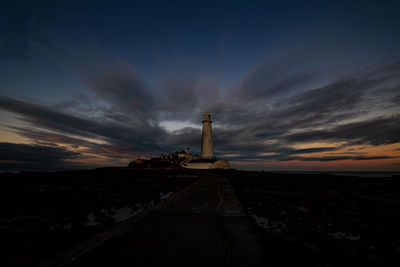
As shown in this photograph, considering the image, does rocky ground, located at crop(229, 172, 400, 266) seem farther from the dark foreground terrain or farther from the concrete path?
the concrete path

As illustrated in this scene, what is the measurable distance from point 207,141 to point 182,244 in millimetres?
43208

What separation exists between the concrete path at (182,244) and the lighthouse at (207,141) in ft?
133

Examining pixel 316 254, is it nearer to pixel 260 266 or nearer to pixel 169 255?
pixel 260 266

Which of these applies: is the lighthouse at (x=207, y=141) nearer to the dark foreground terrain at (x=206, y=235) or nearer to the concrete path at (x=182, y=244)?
the dark foreground terrain at (x=206, y=235)

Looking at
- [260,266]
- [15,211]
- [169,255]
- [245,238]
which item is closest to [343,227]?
[245,238]

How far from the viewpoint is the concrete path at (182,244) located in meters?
2.58

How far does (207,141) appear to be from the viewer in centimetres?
4631

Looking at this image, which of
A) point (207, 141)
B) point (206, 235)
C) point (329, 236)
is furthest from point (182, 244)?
point (207, 141)

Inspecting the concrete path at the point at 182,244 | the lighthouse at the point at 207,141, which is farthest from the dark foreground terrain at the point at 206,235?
the lighthouse at the point at 207,141

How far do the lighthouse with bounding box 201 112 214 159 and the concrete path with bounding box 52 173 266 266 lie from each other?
40.5m

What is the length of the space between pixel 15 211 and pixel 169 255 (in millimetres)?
6815

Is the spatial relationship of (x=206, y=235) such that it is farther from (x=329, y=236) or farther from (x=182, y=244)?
(x=329, y=236)

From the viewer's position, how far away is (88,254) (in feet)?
9.04

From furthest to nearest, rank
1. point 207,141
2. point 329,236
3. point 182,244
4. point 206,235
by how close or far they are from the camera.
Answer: point 207,141, point 329,236, point 206,235, point 182,244
